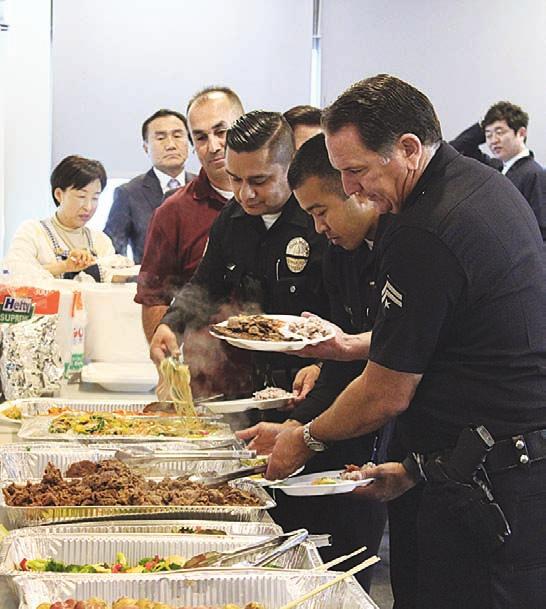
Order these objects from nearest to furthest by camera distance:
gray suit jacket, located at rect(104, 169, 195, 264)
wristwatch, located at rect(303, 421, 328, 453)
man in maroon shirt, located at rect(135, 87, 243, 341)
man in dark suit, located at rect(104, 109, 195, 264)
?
wristwatch, located at rect(303, 421, 328, 453) → man in maroon shirt, located at rect(135, 87, 243, 341) → man in dark suit, located at rect(104, 109, 195, 264) → gray suit jacket, located at rect(104, 169, 195, 264)

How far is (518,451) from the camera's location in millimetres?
1874

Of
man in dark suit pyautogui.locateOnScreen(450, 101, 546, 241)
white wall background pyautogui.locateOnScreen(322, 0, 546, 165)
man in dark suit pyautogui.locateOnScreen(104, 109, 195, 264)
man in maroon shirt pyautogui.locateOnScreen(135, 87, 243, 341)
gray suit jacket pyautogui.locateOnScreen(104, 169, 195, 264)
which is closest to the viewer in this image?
man in maroon shirt pyautogui.locateOnScreen(135, 87, 243, 341)

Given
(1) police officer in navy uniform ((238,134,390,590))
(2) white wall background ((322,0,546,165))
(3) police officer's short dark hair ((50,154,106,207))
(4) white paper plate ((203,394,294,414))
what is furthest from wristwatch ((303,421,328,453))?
(2) white wall background ((322,0,546,165))

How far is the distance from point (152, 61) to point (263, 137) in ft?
13.6

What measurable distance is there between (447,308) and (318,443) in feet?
1.48

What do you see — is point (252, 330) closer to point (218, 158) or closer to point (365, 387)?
point (365, 387)

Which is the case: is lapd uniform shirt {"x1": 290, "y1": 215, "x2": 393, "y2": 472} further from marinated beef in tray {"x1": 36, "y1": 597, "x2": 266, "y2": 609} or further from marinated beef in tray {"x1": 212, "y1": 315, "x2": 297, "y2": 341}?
marinated beef in tray {"x1": 36, "y1": 597, "x2": 266, "y2": 609}

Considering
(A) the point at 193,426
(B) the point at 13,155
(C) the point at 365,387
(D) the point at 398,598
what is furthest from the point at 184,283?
(B) the point at 13,155

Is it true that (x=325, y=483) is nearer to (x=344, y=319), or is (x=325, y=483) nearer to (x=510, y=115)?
(x=344, y=319)

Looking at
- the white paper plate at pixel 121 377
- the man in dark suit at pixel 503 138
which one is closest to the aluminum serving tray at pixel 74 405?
the white paper plate at pixel 121 377

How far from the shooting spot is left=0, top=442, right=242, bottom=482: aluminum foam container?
2236mm

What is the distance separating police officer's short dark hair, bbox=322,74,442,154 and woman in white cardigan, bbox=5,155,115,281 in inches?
107

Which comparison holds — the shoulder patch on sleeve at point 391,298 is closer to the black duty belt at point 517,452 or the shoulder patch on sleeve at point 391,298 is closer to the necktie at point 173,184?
the black duty belt at point 517,452

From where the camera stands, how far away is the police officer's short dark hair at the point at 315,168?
2326mm
